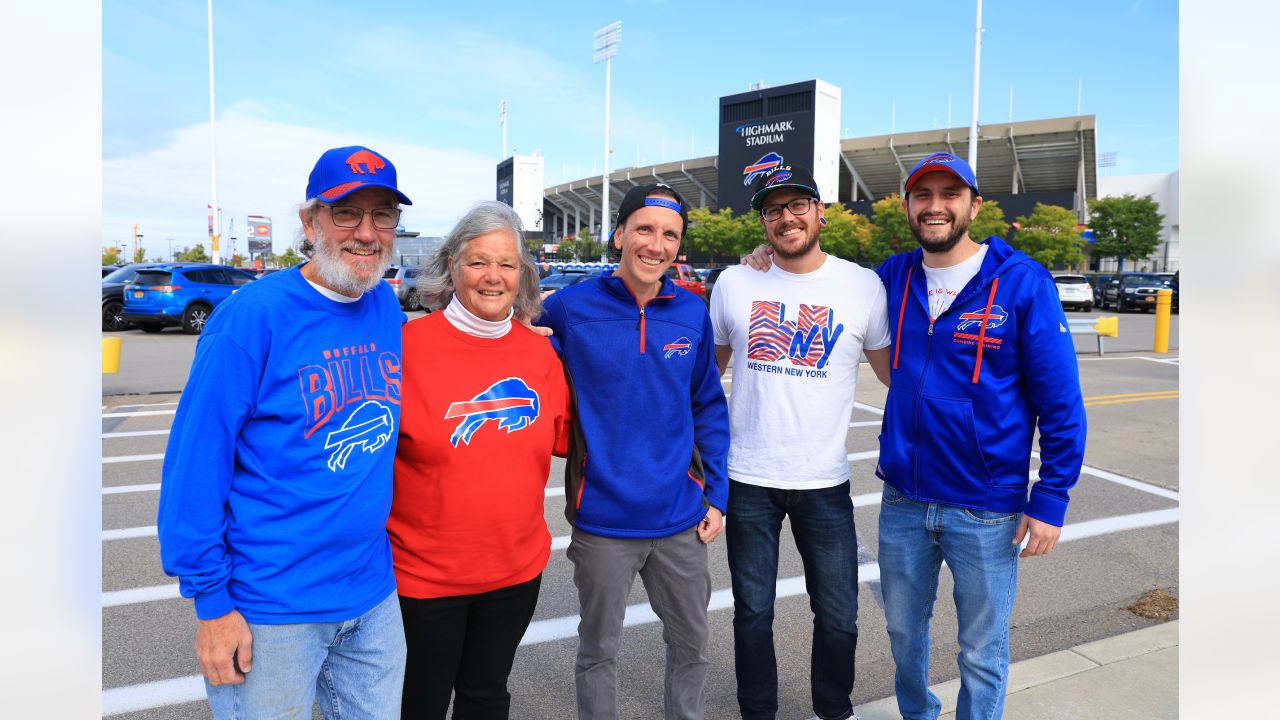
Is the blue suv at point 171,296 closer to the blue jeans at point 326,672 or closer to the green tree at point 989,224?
the blue jeans at point 326,672

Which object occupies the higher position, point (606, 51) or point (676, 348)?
point (606, 51)

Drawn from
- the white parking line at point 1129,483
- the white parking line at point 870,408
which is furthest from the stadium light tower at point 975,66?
the white parking line at point 1129,483

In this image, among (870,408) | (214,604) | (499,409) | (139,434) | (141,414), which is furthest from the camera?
(870,408)

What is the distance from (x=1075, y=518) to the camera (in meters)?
6.22

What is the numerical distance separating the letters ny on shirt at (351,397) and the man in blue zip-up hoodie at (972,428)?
186 centimetres

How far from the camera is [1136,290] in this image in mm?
33969

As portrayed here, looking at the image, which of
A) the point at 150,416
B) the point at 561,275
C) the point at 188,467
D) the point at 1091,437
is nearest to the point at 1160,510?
the point at 1091,437

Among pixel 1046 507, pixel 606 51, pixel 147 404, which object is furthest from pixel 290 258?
pixel 1046 507

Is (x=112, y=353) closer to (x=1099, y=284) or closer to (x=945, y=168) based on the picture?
(x=945, y=168)

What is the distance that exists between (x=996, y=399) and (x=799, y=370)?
0.73 m

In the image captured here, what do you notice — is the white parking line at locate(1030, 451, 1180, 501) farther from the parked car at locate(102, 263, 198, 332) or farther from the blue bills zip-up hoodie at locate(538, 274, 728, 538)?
the parked car at locate(102, 263, 198, 332)

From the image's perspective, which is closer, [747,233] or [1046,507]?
[1046,507]

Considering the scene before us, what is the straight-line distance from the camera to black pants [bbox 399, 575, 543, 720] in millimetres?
2332
